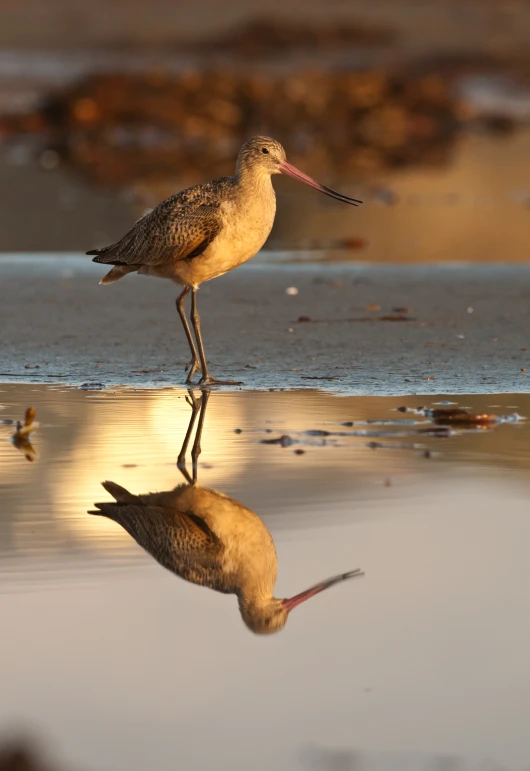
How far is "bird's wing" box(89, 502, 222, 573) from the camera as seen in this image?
4.45 metres

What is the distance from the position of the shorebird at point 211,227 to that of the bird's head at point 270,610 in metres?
3.34

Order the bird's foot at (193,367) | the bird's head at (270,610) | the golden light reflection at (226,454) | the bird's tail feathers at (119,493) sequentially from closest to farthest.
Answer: the bird's head at (270,610)
the golden light reflection at (226,454)
the bird's tail feathers at (119,493)
the bird's foot at (193,367)

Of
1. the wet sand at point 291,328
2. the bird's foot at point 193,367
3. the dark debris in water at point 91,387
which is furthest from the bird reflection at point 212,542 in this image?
the wet sand at point 291,328

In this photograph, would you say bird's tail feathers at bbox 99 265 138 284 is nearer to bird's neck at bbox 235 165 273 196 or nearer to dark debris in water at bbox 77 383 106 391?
bird's neck at bbox 235 165 273 196

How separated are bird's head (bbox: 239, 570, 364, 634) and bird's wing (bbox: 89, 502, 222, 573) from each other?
0.36 metres

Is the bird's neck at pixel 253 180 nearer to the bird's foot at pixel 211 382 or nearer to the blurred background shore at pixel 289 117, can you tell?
the bird's foot at pixel 211 382

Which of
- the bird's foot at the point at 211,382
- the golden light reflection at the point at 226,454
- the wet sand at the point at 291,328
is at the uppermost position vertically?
the wet sand at the point at 291,328

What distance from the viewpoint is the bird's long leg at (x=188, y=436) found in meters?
5.53

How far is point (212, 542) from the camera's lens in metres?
4.59

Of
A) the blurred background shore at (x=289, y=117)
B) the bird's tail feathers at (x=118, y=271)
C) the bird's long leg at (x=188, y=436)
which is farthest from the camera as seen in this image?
the blurred background shore at (x=289, y=117)

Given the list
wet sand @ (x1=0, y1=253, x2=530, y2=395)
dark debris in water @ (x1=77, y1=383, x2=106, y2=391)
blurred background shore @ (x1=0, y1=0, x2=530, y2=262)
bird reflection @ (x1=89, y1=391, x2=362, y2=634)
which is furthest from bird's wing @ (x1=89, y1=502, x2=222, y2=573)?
blurred background shore @ (x1=0, y1=0, x2=530, y2=262)

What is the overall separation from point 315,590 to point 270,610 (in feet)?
0.66

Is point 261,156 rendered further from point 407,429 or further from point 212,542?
point 212,542

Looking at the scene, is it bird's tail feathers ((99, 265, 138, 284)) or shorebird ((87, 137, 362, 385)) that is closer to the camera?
shorebird ((87, 137, 362, 385))
